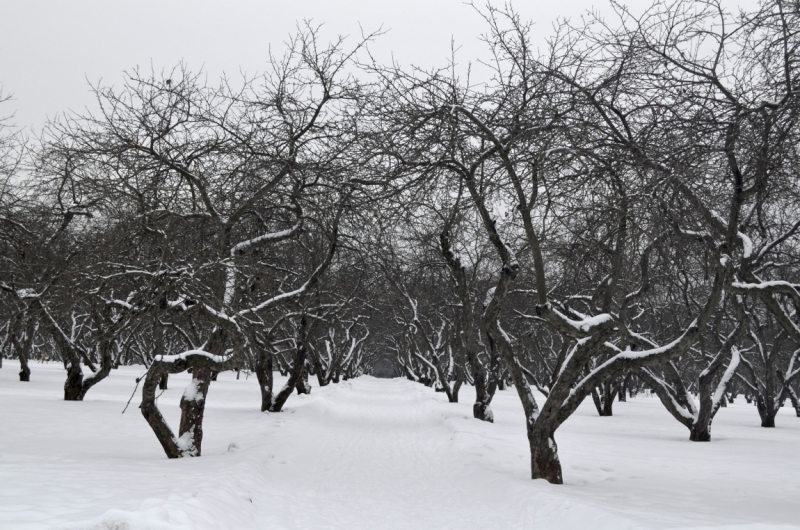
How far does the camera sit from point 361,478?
885 cm

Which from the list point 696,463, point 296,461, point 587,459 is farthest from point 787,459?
point 296,461

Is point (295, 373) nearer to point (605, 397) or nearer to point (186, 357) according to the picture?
point (186, 357)

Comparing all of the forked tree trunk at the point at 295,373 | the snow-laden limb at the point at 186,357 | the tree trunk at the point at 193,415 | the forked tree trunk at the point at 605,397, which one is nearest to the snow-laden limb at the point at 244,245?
the snow-laden limb at the point at 186,357

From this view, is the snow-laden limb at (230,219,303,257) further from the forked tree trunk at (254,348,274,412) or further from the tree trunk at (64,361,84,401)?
the tree trunk at (64,361,84,401)

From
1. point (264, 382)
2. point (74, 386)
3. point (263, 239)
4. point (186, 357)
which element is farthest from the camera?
point (264, 382)

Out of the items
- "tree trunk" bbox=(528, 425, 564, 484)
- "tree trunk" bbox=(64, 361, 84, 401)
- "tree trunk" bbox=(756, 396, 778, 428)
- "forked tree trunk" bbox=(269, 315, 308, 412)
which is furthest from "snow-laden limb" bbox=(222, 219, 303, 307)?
"tree trunk" bbox=(756, 396, 778, 428)

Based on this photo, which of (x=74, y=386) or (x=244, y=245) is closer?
(x=244, y=245)

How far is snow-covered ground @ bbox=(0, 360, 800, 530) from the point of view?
5578 mm

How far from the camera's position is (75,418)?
12.8m

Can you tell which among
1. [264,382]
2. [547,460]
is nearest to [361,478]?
[547,460]

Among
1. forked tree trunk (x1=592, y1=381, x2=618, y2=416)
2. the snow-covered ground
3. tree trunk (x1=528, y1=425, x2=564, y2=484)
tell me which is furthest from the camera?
forked tree trunk (x1=592, y1=381, x2=618, y2=416)

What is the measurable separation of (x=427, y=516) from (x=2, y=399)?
42.9 ft

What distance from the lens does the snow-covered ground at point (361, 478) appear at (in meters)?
5.58

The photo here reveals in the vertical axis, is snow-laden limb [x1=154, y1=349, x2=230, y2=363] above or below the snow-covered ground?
above
